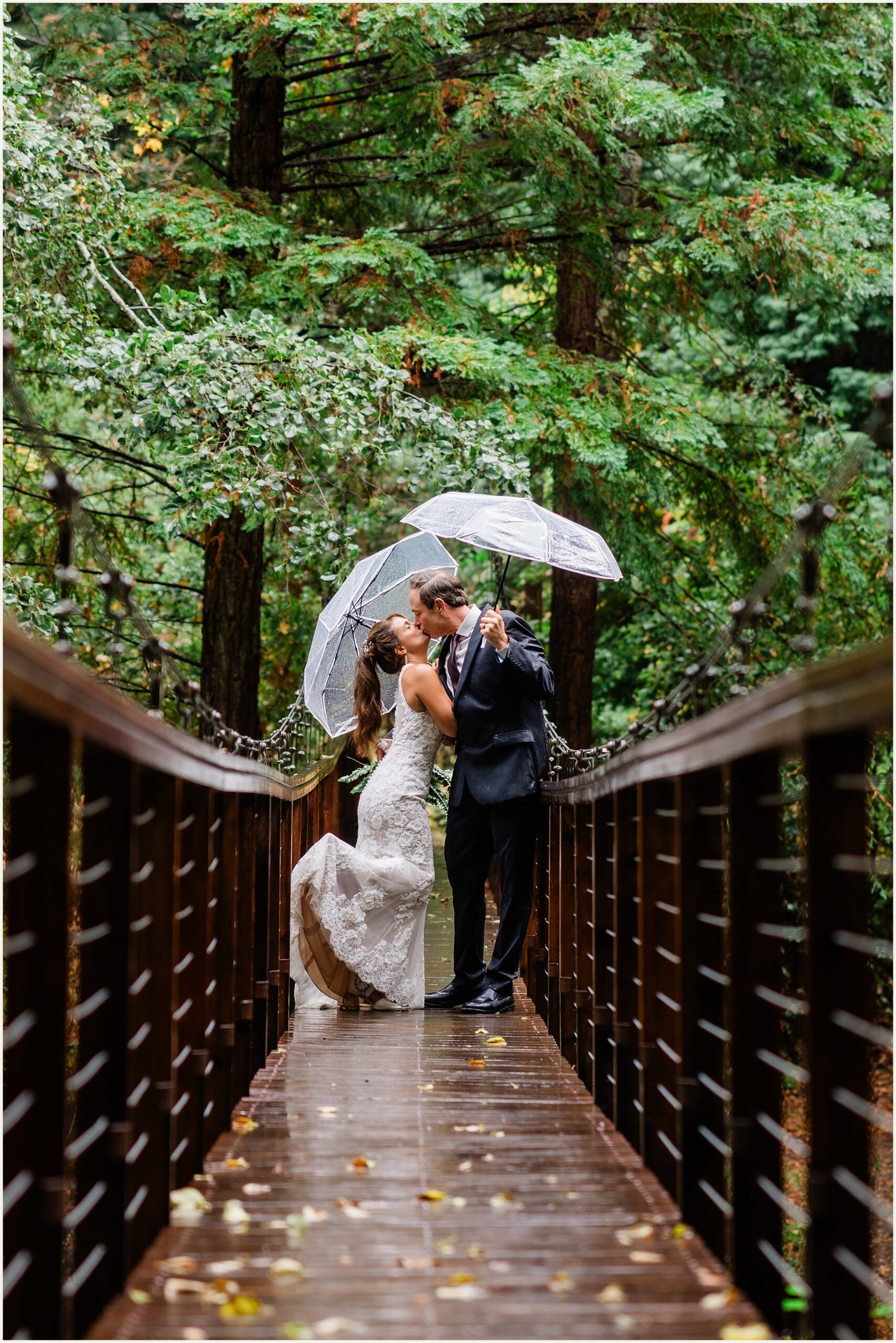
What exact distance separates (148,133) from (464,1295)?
9.38 m

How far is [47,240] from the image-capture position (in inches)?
317

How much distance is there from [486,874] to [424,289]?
209 inches

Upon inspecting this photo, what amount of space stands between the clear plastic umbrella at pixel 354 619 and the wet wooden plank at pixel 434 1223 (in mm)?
2519

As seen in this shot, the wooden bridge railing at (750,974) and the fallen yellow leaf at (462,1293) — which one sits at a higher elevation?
the wooden bridge railing at (750,974)

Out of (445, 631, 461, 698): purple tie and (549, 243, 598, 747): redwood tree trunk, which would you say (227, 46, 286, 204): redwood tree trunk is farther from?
(445, 631, 461, 698): purple tie

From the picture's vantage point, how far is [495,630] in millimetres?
5441

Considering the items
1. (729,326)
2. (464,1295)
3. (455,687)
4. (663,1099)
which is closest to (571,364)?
(729,326)

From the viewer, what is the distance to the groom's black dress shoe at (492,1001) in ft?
19.7

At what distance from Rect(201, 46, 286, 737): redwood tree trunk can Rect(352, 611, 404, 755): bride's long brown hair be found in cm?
384

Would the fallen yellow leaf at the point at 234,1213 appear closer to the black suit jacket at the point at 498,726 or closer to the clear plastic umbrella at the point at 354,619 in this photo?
the black suit jacket at the point at 498,726

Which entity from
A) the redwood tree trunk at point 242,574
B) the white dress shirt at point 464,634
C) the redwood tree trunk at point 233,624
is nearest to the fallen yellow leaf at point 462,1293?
the white dress shirt at point 464,634

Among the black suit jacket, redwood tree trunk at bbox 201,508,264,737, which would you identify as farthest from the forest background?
the black suit jacket

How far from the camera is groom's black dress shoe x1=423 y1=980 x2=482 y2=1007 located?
620 centimetres

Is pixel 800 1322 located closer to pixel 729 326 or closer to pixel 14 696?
pixel 14 696
